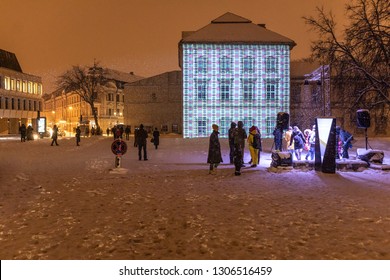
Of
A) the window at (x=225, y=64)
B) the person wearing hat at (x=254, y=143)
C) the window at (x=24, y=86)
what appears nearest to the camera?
the person wearing hat at (x=254, y=143)

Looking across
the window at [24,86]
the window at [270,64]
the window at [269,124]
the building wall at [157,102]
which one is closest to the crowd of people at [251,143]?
the window at [269,124]

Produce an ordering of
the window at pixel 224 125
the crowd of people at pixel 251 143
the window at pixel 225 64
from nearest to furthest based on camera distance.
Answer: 1. the crowd of people at pixel 251 143
2. the window at pixel 225 64
3. the window at pixel 224 125

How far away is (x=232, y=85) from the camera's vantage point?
51500 mm

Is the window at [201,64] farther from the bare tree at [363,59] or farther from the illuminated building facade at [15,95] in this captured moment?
the illuminated building facade at [15,95]

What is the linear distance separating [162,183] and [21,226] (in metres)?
5.67

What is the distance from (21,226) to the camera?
7.43 metres

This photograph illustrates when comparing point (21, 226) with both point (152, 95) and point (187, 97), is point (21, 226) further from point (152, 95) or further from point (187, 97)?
point (152, 95)

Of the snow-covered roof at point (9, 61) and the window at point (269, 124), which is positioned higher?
the snow-covered roof at point (9, 61)

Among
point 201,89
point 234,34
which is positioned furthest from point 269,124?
point 234,34

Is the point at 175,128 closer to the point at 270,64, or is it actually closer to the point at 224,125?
the point at 224,125

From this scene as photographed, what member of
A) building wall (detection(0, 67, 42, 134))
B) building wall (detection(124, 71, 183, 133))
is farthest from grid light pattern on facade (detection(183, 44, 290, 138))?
building wall (detection(0, 67, 42, 134))

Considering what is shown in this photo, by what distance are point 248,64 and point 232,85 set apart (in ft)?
10.7

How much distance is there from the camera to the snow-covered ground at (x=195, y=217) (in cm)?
601

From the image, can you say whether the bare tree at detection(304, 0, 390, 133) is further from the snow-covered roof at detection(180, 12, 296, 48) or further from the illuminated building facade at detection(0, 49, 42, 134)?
the illuminated building facade at detection(0, 49, 42, 134)
